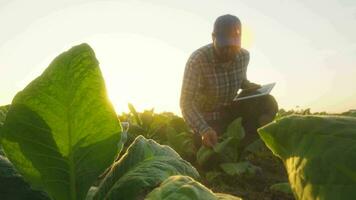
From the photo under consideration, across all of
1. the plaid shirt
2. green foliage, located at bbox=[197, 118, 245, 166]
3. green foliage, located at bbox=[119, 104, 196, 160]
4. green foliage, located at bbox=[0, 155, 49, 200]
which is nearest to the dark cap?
the plaid shirt

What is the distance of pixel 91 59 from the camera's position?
0.86m

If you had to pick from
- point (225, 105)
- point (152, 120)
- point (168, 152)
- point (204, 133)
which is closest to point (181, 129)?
point (152, 120)

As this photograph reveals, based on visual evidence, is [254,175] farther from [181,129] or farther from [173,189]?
[173,189]

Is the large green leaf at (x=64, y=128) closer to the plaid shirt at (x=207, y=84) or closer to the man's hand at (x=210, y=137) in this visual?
the man's hand at (x=210, y=137)

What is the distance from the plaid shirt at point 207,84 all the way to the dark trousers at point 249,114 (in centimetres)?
9

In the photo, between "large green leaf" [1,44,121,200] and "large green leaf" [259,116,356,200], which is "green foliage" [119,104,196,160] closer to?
"large green leaf" [1,44,121,200]

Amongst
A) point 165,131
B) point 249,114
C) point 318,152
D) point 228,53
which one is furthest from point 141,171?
point 165,131

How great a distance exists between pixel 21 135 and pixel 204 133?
4249 millimetres

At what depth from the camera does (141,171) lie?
104 centimetres

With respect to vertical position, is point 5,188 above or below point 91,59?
below

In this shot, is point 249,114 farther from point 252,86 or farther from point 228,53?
point 228,53

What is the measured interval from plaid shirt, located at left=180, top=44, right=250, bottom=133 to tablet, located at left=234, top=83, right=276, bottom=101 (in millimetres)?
91

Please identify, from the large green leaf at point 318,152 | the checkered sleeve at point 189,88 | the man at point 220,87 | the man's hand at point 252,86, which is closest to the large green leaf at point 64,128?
the large green leaf at point 318,152

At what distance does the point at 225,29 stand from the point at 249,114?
1127mm
